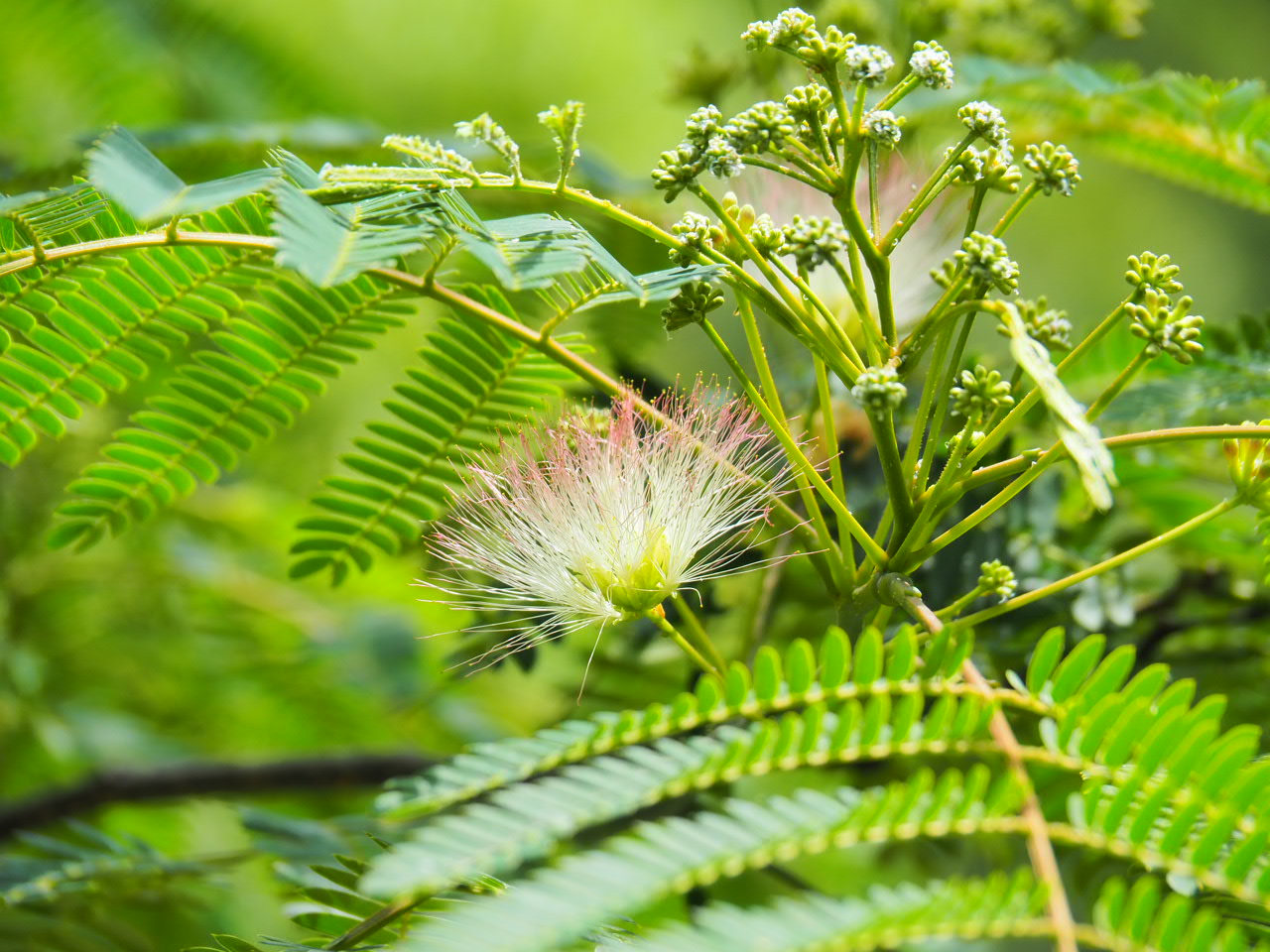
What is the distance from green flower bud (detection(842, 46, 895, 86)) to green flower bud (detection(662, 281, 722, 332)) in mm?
198

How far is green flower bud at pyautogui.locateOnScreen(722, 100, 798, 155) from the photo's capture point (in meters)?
0.92

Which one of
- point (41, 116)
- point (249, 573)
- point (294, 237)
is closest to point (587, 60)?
point (41, 116)

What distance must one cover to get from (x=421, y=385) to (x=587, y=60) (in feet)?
18.9

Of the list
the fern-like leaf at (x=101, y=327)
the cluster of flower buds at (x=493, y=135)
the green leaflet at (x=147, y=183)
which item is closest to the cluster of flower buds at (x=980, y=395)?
the cluster of flower buds at (x=493, y=135)

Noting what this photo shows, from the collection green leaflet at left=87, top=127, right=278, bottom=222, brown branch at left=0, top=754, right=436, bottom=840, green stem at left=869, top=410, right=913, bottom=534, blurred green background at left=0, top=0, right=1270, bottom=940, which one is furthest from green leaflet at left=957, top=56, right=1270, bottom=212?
brown branch at left=0, top=754, right=436, bottom=840

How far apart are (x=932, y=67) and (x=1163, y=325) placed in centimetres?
28

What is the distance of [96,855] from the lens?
143cm

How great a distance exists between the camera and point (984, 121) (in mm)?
949

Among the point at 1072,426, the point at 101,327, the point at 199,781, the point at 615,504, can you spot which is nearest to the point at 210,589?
the point at 199,781

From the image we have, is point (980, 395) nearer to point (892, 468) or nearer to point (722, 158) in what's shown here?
point (892, 468)

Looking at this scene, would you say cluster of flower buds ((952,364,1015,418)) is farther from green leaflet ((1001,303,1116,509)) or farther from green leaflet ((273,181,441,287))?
green leaflet ((273,181,441,287))

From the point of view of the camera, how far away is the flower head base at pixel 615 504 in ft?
3.57

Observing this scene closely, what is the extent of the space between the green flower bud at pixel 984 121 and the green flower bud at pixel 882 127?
0.25 feet

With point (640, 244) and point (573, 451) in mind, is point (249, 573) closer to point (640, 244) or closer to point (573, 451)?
point (640, 244)
